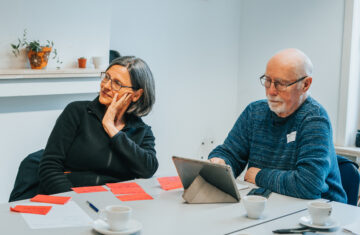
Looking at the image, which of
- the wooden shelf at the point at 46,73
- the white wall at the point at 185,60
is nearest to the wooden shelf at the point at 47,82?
the wooden shelf at the point at 46,73

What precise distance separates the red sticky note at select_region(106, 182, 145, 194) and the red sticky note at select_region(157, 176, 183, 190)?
4.4 inches

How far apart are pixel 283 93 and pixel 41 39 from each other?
170 cm

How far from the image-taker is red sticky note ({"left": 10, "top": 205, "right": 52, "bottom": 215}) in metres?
1.61

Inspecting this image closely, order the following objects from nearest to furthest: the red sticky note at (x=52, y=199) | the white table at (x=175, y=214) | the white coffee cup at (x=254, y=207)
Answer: the white table at (x=175, y=214)
the white coffee cup at (x=254, y=207)
the red sticky note at (x=52, y=199)

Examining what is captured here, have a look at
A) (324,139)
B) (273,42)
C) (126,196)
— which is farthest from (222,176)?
(273,42)

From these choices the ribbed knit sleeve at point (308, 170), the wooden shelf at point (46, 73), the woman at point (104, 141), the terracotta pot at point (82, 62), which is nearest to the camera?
the ribbed knit sleeve at point (308, 170)

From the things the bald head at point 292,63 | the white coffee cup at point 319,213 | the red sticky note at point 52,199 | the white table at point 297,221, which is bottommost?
the white table at point 297,221

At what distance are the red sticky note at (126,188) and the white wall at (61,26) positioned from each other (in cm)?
131

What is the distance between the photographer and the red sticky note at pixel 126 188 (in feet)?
6.29

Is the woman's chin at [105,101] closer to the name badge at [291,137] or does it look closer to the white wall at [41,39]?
the white wall at [41,39]

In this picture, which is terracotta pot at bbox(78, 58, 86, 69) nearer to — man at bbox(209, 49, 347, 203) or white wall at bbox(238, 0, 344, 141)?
man at bbox(209, 49, 347, 203)

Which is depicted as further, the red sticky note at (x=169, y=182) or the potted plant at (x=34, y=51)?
the potted plant at (x=34, y=51)

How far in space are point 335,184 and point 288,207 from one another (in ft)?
1.44

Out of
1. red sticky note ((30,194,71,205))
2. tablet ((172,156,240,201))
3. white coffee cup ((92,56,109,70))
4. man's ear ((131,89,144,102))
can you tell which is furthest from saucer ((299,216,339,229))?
white coffee cup ((92,56,109,70))
